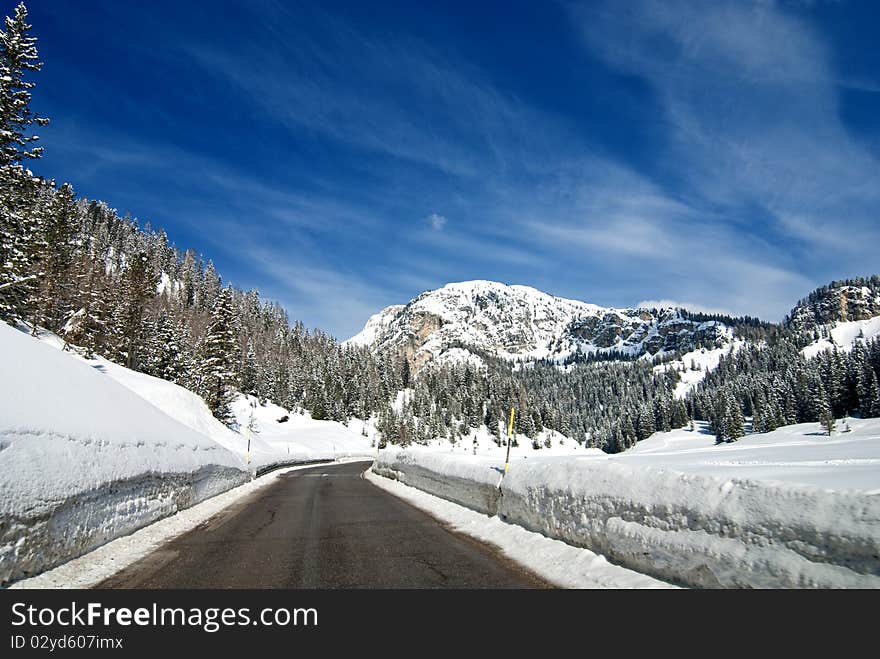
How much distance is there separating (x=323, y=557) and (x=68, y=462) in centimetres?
397

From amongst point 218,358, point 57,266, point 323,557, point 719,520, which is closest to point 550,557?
point 719,520

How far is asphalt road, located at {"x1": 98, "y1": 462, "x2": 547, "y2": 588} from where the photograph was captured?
20.5 ft

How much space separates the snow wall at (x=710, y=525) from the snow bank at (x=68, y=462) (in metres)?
7.24

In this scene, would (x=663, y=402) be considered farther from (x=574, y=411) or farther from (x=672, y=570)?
(x=672, y=570)

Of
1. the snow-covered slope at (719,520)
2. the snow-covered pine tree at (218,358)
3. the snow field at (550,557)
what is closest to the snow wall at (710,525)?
the snow-covered slope at (719,520)

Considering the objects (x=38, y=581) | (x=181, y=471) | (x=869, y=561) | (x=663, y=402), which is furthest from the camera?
(x=663, y=402)

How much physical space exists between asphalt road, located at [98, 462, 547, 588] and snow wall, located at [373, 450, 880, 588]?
123 cm

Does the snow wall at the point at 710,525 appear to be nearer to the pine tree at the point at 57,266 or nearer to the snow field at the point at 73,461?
the snow field at the point at 73,461

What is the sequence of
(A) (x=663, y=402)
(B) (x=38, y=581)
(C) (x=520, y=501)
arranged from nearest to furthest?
(B) (x=38, y=581)
(C) (x=520, y=501)
(A) (x=663, y=402)

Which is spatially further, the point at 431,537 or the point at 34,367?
the point at 431,537

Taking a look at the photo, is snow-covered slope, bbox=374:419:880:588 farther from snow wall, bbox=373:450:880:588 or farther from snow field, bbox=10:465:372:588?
snow field, bbox=10:465:372:588
